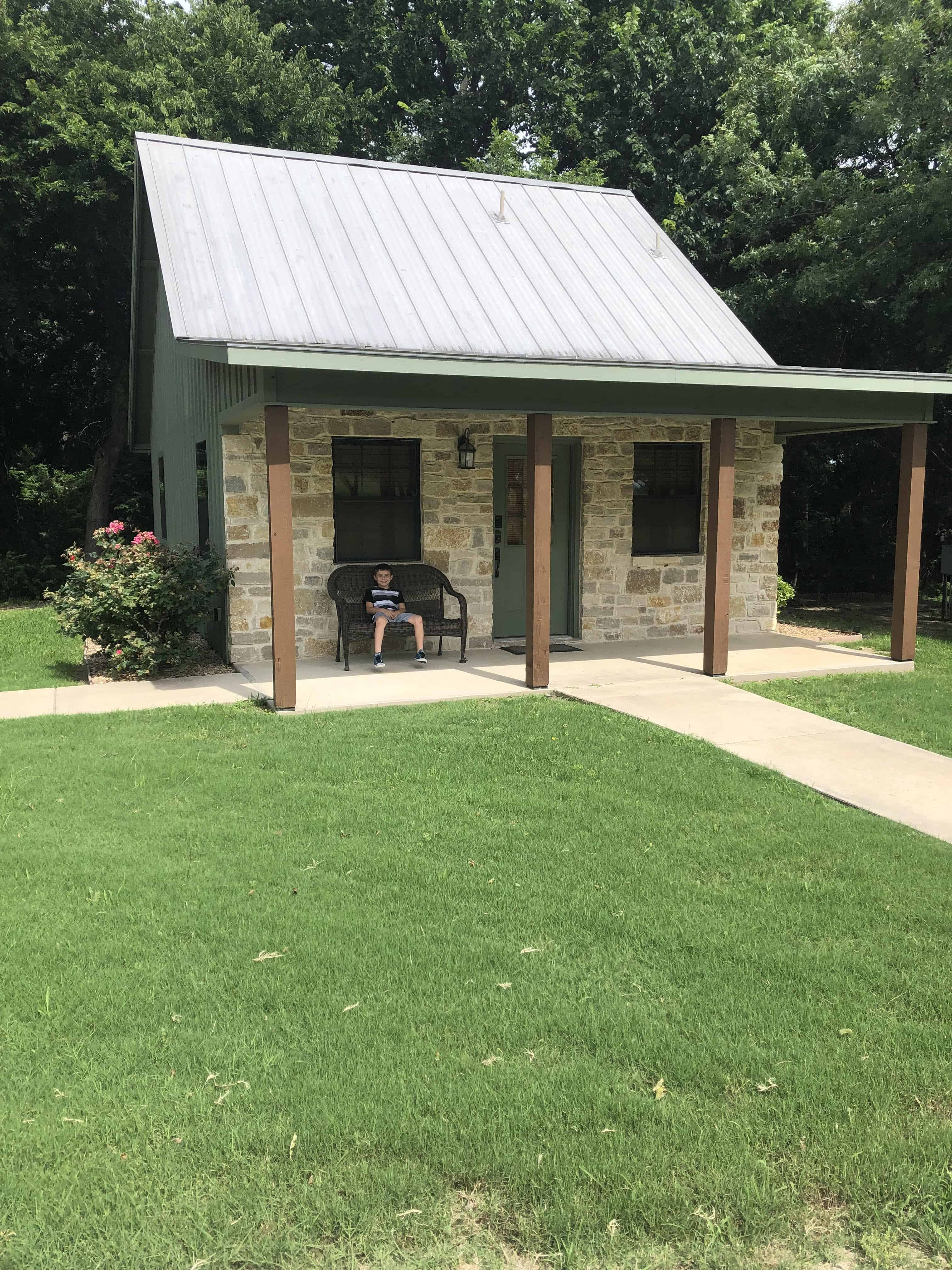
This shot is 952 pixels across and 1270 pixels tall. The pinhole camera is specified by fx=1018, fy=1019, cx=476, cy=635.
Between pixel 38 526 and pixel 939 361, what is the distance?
1572cm

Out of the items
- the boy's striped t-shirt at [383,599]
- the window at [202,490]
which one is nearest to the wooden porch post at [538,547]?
the boy's striped t-shirt at [383,599]

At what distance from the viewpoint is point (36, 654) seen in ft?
36.0

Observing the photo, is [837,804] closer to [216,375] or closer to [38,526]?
[216,375]

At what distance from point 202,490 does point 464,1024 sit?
8617 millimetres

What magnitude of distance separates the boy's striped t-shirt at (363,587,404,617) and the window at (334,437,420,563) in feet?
1.93

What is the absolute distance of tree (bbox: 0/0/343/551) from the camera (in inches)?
639

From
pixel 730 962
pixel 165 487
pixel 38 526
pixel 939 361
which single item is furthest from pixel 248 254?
pixel 38 526

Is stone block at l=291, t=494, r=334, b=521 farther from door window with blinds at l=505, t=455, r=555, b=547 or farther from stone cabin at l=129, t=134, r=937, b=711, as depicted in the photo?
door window with blinds at l=505, t=455, r=555, b=547

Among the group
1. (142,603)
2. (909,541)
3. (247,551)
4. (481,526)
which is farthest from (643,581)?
(142,603)

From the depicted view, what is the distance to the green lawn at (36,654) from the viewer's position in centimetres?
931

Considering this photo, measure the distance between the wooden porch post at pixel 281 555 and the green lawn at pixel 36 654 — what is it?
107 inches

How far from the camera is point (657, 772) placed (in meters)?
6.05

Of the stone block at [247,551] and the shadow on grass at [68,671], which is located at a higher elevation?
the stone block at [247,551]

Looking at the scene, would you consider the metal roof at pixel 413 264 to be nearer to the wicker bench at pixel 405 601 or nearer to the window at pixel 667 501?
the window at pixel 667 501
